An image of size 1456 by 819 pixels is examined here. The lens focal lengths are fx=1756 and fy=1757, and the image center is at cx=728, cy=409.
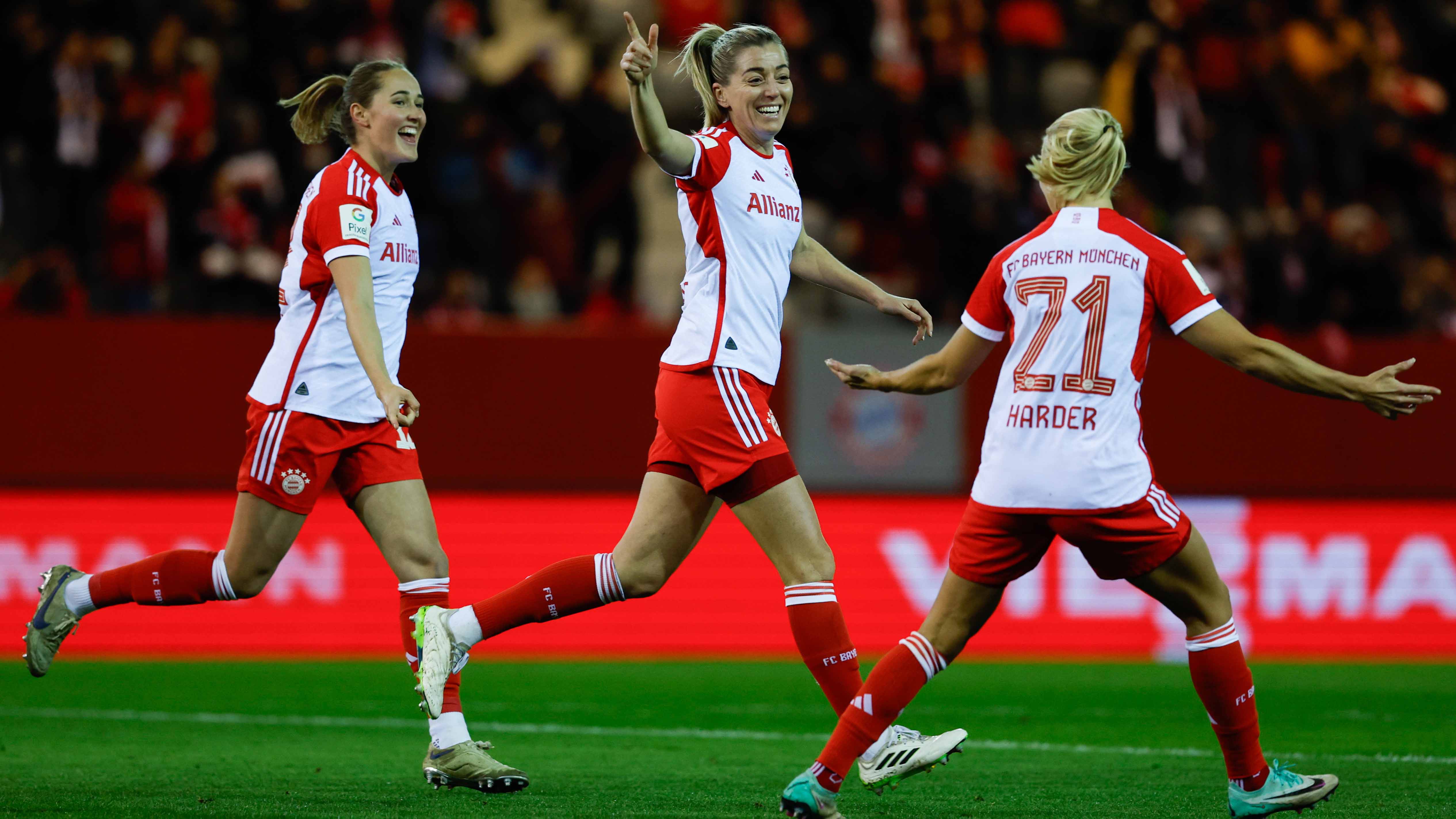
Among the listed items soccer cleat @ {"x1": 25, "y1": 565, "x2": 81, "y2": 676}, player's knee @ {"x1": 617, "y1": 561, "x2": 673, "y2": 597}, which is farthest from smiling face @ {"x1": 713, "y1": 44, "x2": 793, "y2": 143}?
soccer cleat @ {"x1": 25, "y1": 565, "x2": 81, "y2": 676}

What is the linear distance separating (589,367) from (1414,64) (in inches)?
392

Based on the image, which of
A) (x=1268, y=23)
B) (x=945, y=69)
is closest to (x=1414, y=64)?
(x=1268, y=23)

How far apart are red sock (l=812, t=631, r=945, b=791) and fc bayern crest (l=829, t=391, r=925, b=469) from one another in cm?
714

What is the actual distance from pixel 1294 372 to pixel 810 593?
165 centimetres

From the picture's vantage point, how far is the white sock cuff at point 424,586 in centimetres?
614

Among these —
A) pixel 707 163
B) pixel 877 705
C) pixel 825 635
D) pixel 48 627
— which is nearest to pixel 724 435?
pixel 825 635

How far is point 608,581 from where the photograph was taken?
5.73 meters

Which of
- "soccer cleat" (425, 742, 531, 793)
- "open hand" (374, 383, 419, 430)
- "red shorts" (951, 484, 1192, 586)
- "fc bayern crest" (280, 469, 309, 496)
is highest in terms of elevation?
"open hand" (374, 383, 419, 430)

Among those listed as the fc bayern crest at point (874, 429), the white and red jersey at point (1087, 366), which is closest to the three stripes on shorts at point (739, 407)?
the white and red jersey at point (1087, 366)

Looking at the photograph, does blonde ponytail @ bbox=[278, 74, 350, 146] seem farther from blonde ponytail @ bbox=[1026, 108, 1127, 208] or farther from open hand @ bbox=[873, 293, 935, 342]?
blonde ponytail @ bbox=[1026, 108, 1127, 208]

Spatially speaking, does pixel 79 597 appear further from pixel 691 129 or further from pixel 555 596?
pixel 691 129

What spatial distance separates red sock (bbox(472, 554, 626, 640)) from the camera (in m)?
5.73

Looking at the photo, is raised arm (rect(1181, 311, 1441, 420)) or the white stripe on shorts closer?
raised arm (rect(1181, 311, 1441, 420))

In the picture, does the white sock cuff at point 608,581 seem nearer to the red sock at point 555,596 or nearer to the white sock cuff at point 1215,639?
the red sock at point 555,596
